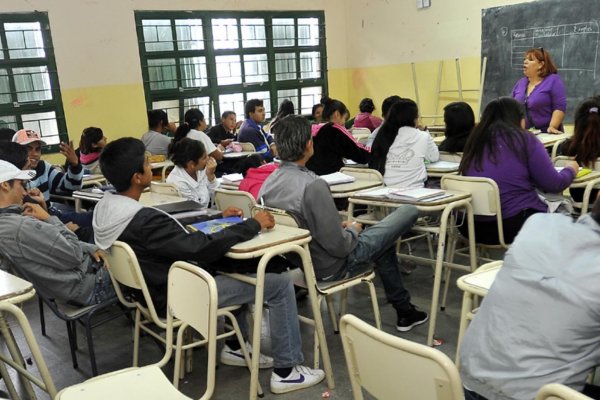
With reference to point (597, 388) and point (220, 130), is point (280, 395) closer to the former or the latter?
point (597, 388)

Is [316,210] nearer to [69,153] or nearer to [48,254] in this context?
[48,254]

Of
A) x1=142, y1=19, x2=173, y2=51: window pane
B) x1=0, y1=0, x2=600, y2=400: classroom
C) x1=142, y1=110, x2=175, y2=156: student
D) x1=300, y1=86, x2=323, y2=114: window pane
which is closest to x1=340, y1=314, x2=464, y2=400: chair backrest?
x1=0, y1=0, x2=600, y2=400: classroom

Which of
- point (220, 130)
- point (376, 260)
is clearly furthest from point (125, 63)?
point (376, 260)

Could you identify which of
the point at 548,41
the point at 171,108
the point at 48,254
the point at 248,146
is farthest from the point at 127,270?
the point at 548,41

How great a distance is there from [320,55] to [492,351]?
7.41m

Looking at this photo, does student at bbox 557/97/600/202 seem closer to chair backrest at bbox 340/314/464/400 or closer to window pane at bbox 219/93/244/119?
chair backrest at bbox 340/314/464/400

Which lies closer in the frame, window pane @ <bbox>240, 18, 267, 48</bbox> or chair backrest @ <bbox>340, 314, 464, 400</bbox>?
chair backrest @ <bbox>340, 314, 464, 400</bbox>

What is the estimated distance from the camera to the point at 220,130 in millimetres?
6496

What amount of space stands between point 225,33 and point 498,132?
16.9ft

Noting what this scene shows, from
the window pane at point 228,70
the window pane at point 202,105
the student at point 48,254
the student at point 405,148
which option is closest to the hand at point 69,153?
the student at point 48,254

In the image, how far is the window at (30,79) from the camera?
572 cm

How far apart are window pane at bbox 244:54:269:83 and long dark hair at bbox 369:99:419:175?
4181 millimetres

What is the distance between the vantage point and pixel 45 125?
6074 mm

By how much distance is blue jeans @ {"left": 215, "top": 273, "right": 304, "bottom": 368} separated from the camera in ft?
7.36
